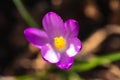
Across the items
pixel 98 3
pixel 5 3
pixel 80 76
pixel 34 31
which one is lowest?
pixel 34 31

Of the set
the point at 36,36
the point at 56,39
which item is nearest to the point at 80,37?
the point at 56,39

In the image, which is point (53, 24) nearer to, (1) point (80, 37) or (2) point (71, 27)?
(2) point (71, 27)

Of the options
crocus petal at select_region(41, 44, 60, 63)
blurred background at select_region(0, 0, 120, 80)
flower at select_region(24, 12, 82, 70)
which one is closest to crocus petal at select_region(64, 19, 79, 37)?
flower at select_region(24, 12, 82, 70)

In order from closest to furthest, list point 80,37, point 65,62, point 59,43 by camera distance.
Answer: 1. point 65,62
2. point 59,43
3. point 80,37

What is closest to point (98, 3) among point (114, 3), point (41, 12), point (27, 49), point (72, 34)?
point (114, 3)

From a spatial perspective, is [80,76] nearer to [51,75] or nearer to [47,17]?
[51,75]

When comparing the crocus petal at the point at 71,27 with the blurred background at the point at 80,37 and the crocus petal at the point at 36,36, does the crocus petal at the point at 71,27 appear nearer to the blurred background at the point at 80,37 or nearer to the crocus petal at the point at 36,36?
the crocus petal at the point at 36,36

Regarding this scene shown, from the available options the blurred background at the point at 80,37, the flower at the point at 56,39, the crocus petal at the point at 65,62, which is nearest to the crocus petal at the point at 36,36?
the flower at the point at 56,39

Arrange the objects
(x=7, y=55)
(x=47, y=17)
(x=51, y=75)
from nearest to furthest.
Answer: (x=47, y=17), (x=51, y=75), (x=7, y=55)
